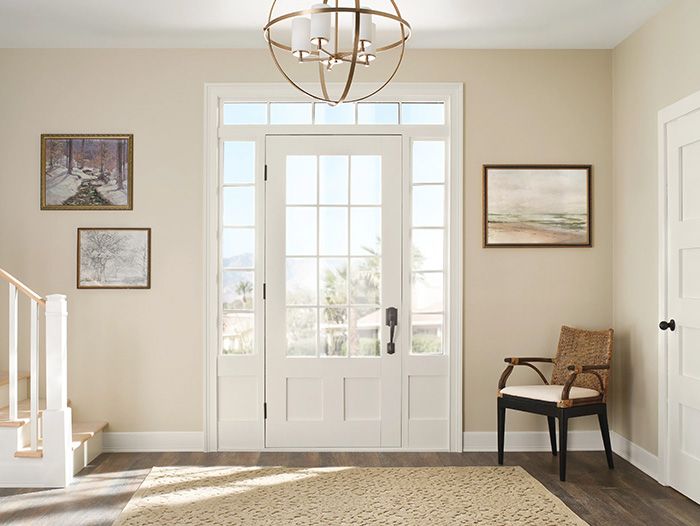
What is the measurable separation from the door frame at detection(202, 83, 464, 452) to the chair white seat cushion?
48 cm

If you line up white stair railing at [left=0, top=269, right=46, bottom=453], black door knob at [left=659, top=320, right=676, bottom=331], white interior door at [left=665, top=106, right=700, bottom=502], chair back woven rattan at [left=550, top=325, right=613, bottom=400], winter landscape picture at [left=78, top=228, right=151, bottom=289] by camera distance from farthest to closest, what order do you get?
winter landscape picture at [left=78, top=228, right=151, bottom=289]
chair back woven rattan at [left=550, top=325, right=613, bottom=400]
white stair railing at [left=0, top=269, right=46, bottom=453]
black door knob at [left=659, top=320, right=676, bottom=331]
white interior door at [left=665, top=106, right=700, bottom=502]

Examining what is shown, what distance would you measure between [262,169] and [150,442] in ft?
6.52

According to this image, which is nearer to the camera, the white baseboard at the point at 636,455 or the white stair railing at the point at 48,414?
the white stair railing at the point at 48,414

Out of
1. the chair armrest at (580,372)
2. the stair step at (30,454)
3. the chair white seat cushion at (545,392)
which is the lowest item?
the stair step at (30,454)

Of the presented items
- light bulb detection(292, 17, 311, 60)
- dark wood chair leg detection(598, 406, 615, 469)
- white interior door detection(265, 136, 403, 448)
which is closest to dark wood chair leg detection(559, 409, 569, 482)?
dark wood chair leg detection(598, 406, 615, 469)

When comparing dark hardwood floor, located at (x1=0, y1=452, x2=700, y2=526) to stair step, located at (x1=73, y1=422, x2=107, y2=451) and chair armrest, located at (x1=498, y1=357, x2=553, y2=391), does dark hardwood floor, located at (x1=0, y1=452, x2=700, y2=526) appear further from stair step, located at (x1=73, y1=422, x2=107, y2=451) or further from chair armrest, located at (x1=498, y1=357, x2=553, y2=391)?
chair armrest, located at (x1=498, y1=357, x2=553, y2=391)

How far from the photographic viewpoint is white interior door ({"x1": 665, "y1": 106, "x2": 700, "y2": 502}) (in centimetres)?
389

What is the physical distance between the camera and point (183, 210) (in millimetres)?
4969

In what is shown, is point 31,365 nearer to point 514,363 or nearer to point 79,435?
point 79,435

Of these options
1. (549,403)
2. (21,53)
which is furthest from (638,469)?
(21,53)

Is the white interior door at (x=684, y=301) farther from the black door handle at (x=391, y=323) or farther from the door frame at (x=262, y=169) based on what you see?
the black door handle at (x=391, y=323)

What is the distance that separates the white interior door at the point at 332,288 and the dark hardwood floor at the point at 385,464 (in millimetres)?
276

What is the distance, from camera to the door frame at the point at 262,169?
496cm

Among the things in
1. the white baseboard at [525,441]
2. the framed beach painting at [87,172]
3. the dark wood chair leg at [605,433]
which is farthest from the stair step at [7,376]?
the dark wood chair leg at [605,433]
